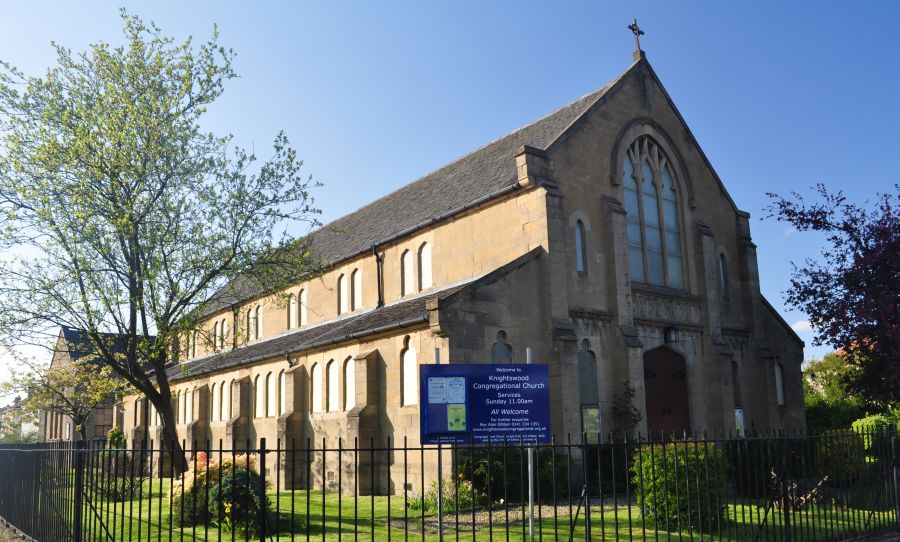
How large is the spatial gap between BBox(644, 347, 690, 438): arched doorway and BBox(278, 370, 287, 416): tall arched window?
41.2ft

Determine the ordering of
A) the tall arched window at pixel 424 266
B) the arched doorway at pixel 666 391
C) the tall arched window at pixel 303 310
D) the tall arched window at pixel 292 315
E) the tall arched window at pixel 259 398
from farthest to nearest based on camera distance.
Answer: the tall arched window at pixel 292 315, the tall arched window at pixel 303 310, the tall arched window at pixel 259 398, the tall arched window at pixel 424 266, the arched doorway at pixel 666 391

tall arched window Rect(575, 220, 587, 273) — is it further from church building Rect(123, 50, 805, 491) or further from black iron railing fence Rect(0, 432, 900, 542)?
black iron railing fence Rect(0, 432, 900, 542)

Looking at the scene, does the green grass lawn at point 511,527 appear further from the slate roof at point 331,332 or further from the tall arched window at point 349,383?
the tall arched window at point 349,383

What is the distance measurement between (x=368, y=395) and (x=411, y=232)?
22.9ft

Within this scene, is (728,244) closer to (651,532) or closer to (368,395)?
(368,395)

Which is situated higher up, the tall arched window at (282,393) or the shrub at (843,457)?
the tall arched window at (282,393)

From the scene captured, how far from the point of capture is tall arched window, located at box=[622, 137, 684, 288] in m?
25.5

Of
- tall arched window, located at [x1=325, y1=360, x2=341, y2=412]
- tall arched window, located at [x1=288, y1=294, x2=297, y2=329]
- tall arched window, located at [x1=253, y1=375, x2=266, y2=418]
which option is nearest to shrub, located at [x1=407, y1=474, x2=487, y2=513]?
tall arched window, located at [x1=325, y1=360, x2=341, y2=412]

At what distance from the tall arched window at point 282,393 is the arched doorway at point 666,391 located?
41.2 ft

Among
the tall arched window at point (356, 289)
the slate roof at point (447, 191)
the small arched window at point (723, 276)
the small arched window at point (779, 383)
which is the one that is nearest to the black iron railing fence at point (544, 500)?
the slate roof at point (447, 191)

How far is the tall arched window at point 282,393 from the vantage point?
27.5 meters

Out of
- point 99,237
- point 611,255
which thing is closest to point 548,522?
point 611,255

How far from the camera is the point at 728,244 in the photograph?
2925cm

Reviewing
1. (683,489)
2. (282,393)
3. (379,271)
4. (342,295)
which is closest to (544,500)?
(683,489)
